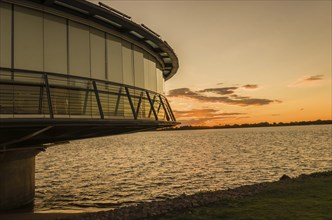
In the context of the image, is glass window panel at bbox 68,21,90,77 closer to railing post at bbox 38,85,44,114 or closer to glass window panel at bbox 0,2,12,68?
railing post at bbox 38,85,44,114

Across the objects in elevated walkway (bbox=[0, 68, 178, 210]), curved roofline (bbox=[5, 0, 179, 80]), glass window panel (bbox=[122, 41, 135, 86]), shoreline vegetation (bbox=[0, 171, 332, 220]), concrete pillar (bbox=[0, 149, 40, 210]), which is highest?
curved roofline (bbox=[5, 0, 179, 80])

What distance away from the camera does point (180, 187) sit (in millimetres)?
30250

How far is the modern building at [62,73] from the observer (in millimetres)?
12367

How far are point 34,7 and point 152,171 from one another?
30431 mm

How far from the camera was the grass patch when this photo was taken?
1459 cm

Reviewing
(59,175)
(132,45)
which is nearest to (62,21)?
(132,45)

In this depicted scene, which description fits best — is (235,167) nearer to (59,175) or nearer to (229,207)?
(59,175)

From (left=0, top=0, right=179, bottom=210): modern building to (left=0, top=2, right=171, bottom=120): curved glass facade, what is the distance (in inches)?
1.3

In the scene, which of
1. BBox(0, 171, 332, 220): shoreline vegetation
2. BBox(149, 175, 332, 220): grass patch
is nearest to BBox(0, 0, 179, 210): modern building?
BBox(0, 171, 332, 220): shoreline vegetation

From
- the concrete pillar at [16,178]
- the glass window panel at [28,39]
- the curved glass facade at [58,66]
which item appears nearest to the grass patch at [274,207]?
the curved glass facade at [58,66]

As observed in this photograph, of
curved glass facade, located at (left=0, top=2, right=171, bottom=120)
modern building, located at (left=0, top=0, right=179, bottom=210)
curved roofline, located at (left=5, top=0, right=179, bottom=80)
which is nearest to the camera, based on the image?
modern building, located at (left=0, top=0, right=179, bottom=210)

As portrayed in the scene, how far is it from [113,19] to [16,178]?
11.0 m

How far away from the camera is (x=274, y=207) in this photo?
52.7 feet

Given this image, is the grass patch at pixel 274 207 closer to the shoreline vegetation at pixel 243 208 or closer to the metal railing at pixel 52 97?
the shoreline vegetation at pixel 243 208
